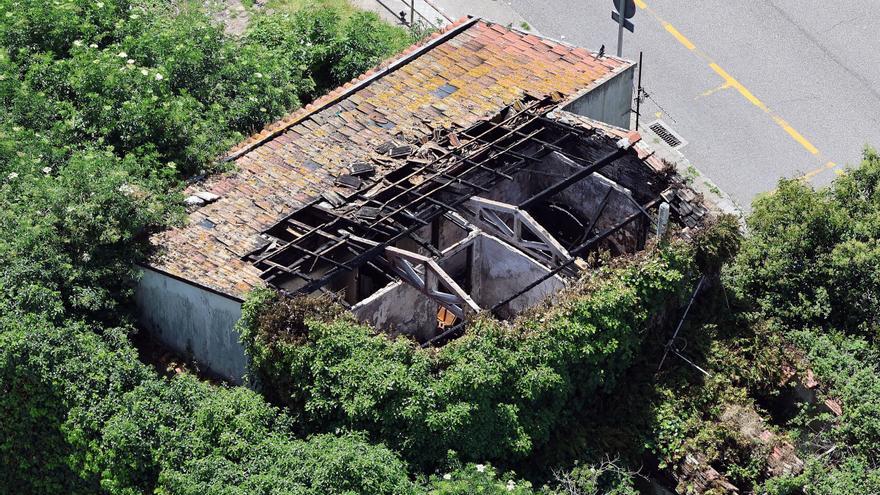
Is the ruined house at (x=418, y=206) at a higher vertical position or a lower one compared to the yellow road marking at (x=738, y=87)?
higher

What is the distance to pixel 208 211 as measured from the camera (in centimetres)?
3225

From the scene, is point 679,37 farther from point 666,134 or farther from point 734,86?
point 666,134

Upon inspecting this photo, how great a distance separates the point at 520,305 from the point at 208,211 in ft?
20.4

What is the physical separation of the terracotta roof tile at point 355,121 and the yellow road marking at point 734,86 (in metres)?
5.36

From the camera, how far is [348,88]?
116 feet

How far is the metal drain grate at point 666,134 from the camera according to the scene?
128 ft

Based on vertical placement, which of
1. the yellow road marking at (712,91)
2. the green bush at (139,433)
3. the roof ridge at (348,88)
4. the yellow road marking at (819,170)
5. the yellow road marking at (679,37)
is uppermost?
the roof ridge at (348,88)

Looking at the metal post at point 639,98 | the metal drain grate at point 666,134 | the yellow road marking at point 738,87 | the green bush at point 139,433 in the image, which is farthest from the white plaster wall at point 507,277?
the yellow road marking at point 738,87

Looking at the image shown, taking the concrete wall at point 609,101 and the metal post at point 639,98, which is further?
the metal post at point 639,98

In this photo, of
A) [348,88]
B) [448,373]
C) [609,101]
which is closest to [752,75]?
[609,101]

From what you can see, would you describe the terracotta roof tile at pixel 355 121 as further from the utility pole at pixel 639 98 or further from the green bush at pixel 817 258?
the green bush at pixel 817 258

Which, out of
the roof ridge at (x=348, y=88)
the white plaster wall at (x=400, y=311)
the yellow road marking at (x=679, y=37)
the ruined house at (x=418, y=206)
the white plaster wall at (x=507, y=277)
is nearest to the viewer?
the white plaster wall at (x=400, y=311)

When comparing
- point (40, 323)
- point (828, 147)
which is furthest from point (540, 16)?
point (40, 323)

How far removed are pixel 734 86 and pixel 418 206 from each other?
11973 mm
